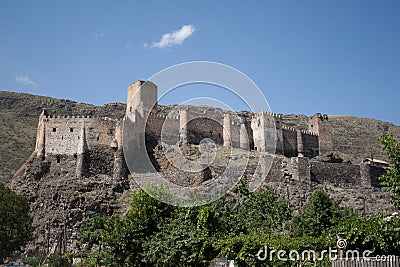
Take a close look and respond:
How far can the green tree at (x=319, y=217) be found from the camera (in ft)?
105

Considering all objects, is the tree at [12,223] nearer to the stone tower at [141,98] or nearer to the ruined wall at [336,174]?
the stone tower at [141,98]

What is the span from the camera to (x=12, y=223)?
39.2 metres

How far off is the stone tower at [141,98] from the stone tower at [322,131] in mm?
22103

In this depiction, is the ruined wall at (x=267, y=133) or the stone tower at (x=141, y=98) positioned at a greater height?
the stone tower at (x=141, y=98)

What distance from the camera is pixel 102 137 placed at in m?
50.5

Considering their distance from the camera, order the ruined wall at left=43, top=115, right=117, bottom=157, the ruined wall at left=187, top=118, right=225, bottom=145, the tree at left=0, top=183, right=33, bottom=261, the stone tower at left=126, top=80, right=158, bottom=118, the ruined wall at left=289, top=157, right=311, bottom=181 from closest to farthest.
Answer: the tree at left=0, top=183, right=33, bottom=261
the ruined wall at left=43, top=115, right=117, bottom=157
the ruined wall at left=289, top=157, right=311, bottom=181
the stone tower at left=126, top=80, right=158, bottom=118
the ruined wall at left=187, top=118, right=225, bottom=145

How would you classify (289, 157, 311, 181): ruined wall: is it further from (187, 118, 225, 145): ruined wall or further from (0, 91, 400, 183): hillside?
(0, 91, 400, 183): hillside

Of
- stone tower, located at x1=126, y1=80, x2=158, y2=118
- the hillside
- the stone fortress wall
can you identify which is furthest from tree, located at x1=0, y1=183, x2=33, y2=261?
the hillside

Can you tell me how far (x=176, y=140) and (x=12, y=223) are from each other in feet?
67.8

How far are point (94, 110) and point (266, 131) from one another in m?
48.7

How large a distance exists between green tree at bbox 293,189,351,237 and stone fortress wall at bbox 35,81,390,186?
1399 cm

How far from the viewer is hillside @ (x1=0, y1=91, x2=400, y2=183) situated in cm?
7331

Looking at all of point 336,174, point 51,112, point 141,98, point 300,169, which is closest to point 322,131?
→ point 336,174

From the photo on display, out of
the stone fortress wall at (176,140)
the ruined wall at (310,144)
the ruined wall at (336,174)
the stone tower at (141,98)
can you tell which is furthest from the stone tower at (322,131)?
the stone tower at (141,98)
